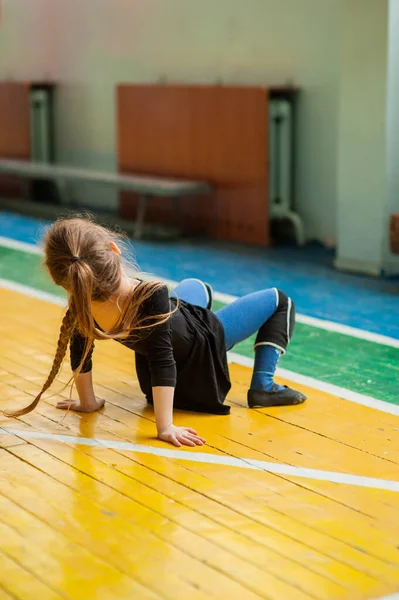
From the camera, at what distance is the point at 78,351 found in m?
3.52

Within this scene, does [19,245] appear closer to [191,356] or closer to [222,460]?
[191,356]

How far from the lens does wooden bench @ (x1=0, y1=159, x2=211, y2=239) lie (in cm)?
743

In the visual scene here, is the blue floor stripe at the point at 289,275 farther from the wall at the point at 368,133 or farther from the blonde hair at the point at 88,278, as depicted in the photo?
the blonde hair at the point at 88,278

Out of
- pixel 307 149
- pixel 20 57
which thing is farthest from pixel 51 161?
pixel 307 149

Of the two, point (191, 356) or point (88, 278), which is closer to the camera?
point (88, 278)

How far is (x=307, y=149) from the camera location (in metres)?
7.26

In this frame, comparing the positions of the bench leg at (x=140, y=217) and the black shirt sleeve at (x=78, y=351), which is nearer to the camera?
the black shirt sleeve at (x=78, y=351)

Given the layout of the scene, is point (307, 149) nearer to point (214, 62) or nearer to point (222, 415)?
point (214, 62)

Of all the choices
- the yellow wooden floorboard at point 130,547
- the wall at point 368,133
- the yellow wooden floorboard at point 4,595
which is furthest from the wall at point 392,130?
the yellow wooden floorboard at point 4,595

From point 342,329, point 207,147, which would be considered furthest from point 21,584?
point 207,147

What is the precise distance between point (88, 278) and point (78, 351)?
0.53 metres

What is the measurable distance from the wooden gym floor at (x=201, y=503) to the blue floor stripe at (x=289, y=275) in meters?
1.61

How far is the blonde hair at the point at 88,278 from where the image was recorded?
307cm

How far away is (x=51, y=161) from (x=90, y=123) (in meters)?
0.69
